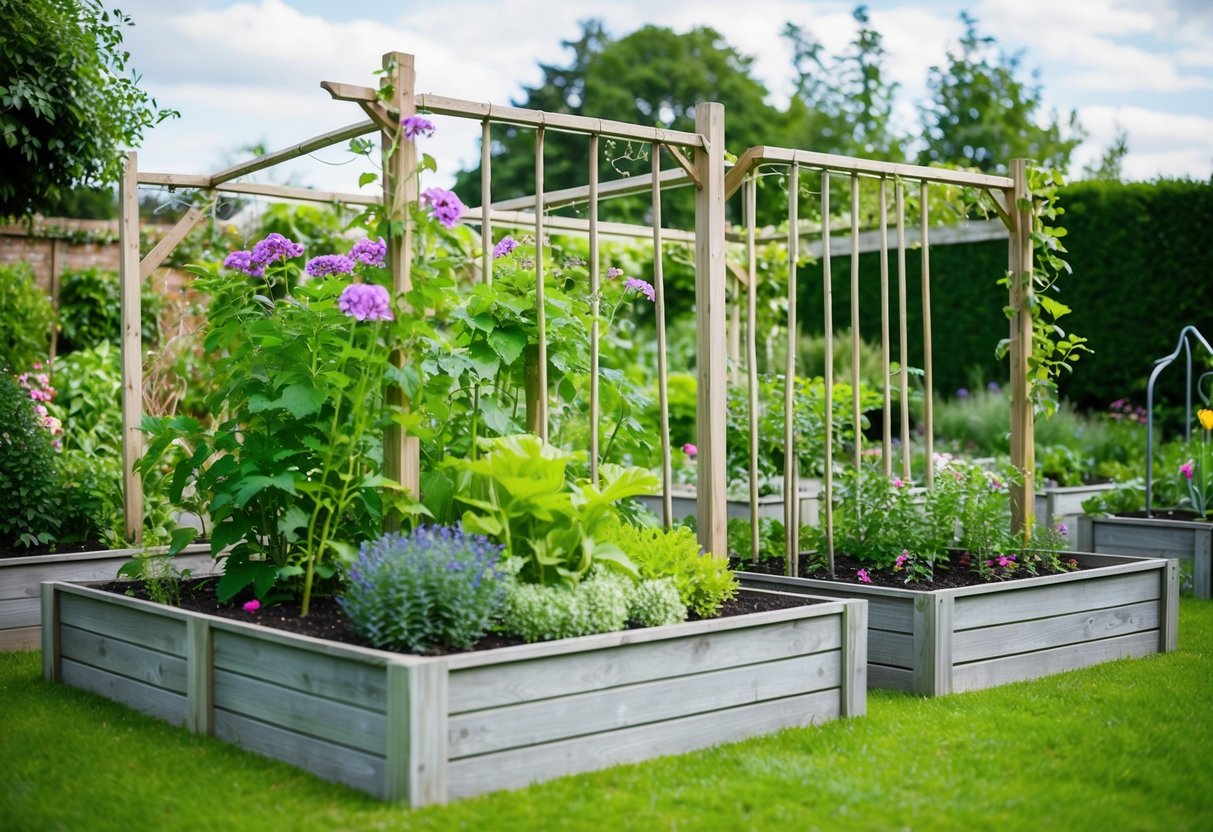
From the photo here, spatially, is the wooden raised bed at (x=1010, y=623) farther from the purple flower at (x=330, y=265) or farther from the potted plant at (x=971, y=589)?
the purple flower at (x=330, y=265)

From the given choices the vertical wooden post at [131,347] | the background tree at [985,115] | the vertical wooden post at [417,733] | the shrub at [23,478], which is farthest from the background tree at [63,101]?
the background tree at [985,115]

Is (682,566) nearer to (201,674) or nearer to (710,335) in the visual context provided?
(710,335)

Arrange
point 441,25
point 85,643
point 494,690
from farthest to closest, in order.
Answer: point 441,25 < point 85,643 < point 494,690

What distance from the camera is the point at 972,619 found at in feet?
13.4

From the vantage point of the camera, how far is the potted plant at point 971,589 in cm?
404

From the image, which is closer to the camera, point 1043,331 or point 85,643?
point 85,643

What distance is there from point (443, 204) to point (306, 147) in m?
1.21

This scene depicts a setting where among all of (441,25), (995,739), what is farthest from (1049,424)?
(441,25)

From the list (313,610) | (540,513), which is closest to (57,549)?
(313,610)

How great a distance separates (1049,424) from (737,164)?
558 cm

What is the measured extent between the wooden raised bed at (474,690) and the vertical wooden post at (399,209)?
2.23 ft

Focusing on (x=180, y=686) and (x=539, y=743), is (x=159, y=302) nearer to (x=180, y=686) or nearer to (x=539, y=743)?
(x=180, y=686)

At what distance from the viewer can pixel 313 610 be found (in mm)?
3609

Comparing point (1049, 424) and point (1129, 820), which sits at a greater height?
point (1049, 424)
